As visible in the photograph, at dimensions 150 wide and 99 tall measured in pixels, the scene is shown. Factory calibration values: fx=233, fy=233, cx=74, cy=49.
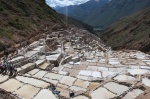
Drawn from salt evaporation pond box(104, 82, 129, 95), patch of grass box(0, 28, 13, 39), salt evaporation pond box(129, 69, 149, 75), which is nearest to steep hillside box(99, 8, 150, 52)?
patch of grass box(0, 28, 13, 39)

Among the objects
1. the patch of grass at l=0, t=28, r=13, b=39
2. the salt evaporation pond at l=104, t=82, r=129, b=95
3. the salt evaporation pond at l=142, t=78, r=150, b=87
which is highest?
the patch of grass at l=0, t=28, r=13, b=39

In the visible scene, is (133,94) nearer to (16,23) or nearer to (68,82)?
(68,82)

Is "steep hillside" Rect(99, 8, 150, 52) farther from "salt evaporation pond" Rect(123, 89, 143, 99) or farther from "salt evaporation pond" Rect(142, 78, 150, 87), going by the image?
"salt evaporation pond" Rect(123, 89, 143, 99)

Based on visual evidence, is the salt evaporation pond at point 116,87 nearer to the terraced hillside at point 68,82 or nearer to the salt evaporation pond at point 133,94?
the terraced hillside at point 68,82

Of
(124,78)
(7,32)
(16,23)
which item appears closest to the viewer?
(124,78)

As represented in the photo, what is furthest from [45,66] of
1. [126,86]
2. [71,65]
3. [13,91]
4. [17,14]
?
[17,14]

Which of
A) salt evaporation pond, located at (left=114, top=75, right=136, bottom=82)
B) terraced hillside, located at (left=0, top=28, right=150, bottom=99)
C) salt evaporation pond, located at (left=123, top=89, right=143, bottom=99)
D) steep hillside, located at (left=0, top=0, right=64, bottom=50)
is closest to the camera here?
salt evaporation pond, located at (left=123, top=89, right=143, bottom=99)

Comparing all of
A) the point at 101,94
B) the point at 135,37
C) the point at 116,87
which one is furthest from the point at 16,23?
the point at 135,37

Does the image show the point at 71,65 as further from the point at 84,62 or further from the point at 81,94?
the point at 81,94

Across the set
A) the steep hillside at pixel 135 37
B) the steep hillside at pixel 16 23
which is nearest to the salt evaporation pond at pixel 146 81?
the steep hillside at pixel 16 23

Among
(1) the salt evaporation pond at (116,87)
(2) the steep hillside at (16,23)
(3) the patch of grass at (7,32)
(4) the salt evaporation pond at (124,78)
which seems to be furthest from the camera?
(2) the steep hillside at (16,23)

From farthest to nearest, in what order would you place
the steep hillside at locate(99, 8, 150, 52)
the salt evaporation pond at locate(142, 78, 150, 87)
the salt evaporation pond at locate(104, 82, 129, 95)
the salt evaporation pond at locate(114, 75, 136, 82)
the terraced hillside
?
the steep hillside at locate(99, 8, 150, 52) → the salt evaporation pond at locate(114, 75, 136, 82) → the salt evaporation pond at locate(142, 78, 150, 87) → the salt evaporation pond at locate(104, 82, 129, 95) → the terraced hillside

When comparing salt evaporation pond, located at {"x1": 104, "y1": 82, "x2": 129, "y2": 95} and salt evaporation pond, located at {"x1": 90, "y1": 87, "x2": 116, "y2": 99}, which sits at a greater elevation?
salt evaporation pond, located at {"x1": 104, "y1": 82, "x2": 129, "y2": 95}
